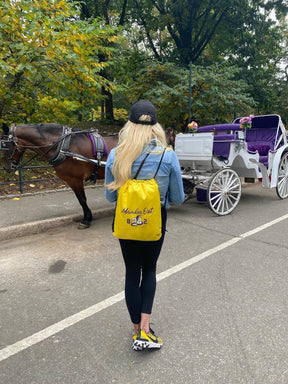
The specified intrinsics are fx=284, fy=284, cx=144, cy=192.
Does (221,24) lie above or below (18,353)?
above

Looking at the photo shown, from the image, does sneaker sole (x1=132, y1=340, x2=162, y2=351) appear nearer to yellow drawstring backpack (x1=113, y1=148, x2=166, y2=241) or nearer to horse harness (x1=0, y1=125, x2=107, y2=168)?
yellow drawstring backpack (x1=113, y1=148, x2=166, y2=241)

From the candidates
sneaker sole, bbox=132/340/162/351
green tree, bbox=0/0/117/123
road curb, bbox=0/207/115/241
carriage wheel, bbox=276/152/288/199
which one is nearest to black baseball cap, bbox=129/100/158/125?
sneaker sole, bbox=132/340/162/351

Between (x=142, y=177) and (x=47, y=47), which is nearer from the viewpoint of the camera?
(x=142, y=177)

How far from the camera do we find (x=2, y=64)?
5441 mm

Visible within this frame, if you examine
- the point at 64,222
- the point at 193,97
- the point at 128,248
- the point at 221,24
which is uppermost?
the point at 221,24

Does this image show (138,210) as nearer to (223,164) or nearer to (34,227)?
(34,227)

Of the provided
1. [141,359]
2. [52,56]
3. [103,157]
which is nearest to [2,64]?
[52,56]

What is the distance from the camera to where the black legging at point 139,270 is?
212 cm

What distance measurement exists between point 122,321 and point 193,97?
8.77 metres

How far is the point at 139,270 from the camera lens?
2.21 m

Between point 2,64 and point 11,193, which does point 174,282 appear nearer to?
point 2,64

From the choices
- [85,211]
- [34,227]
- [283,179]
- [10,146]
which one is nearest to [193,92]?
[283,179]

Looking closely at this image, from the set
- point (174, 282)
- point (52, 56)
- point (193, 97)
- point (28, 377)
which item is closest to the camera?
point (28, 377)

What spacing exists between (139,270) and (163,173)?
78cm
